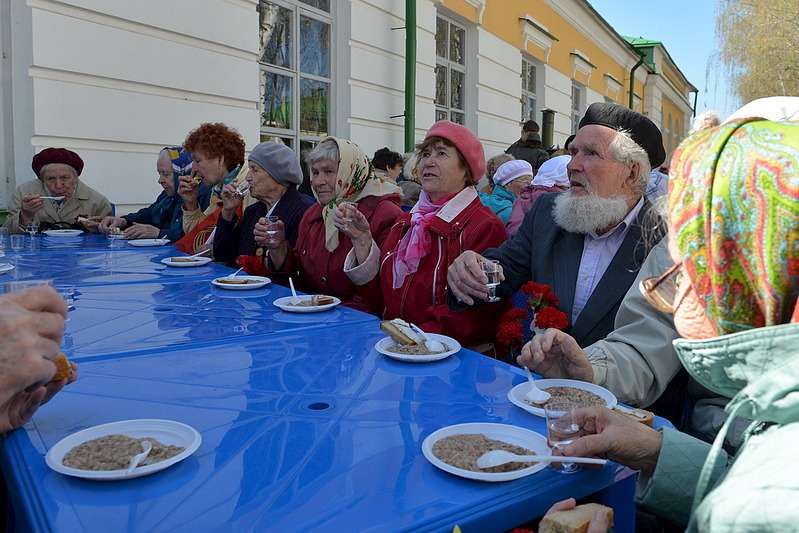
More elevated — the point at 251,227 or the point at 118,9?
the point at 118,9

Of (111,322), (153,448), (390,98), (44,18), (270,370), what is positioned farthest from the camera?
(390,98)

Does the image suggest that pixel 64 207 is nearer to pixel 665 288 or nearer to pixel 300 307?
pixel 300 307

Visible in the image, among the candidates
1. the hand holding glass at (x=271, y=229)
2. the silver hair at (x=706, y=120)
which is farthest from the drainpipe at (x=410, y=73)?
the hand holding glass at (x=271, y=229)

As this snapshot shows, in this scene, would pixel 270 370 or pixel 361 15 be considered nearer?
pixel 270 370

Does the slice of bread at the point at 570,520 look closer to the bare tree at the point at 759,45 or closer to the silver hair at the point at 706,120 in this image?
the silver hair at the point at 706,120

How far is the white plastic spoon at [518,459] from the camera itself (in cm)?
114

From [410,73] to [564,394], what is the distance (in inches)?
303

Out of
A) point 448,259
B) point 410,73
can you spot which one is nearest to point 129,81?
point 448,259

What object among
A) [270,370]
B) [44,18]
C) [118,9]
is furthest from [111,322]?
[118,9]

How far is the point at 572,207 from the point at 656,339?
741 millimetres

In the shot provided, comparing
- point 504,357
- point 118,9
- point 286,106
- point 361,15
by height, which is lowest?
point 504,357

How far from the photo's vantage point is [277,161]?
14.0 ft

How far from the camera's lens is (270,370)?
1771 millimetres

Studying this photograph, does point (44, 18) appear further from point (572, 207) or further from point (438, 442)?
point (438, 442)
